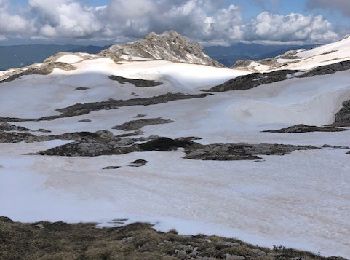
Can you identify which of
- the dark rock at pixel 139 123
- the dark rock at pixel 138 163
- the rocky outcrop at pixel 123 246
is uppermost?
the dark rock at pixel 139 123

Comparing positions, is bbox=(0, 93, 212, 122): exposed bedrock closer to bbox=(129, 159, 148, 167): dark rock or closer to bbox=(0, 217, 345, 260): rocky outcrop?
bbox=(129, 159, 148, 167): dark rock

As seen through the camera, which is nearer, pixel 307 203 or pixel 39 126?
pixel 307 203

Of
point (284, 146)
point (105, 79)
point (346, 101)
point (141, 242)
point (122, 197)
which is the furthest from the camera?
point (105, 79)

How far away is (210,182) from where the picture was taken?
3381 cm

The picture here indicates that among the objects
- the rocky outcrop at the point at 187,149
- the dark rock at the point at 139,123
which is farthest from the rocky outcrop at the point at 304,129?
the dark rock at the point at 139,123

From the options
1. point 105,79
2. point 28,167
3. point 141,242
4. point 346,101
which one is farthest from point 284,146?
point 105,79

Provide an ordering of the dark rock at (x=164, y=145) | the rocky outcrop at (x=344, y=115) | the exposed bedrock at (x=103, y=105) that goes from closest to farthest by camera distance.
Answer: the dark rock at (x=164, y=145) → the rocky outcrop at (x=344, y=115) → the exposed bedrock at (x=103, y=105)

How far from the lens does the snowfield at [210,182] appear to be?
24.3 meters

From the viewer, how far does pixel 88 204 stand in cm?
2873

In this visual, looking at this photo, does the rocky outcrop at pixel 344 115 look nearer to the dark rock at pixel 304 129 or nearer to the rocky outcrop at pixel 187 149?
the dark rock at pixel 304 129

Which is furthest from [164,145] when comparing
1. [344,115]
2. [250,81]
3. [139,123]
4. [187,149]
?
[250,81]

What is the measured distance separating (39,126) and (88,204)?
146ft

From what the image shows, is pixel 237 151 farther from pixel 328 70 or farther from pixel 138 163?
pixel 328 70

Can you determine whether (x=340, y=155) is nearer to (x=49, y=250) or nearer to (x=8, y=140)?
(x=49, y=250)
